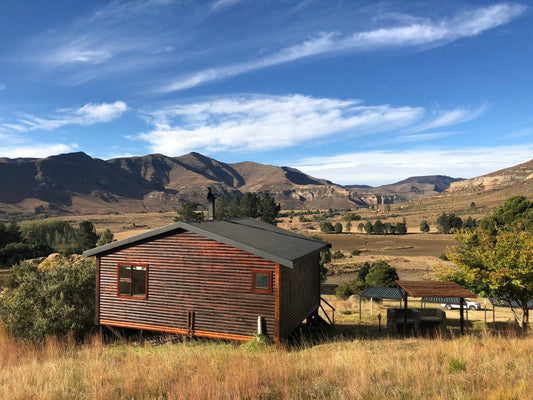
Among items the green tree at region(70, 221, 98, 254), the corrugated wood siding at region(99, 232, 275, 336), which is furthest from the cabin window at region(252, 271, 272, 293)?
the green tree at region(70, 221, 98, 254)

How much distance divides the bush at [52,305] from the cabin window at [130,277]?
235 centimetres

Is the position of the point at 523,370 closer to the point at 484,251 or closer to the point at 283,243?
the point at 283,243

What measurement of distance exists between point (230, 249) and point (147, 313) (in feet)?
14.6

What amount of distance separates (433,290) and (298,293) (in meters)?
5.47

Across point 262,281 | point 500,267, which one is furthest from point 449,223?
point 262,281

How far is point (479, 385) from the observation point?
630cm

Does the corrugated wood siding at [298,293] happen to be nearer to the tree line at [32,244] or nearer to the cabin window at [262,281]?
the cabin window at [262,281]

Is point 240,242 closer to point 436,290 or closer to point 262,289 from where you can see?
point 262,289

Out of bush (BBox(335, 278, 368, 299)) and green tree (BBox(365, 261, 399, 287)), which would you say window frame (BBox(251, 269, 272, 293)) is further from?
green tree (BBox(365, 261, 399, 287))

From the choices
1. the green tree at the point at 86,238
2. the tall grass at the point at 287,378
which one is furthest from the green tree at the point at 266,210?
the tall grass at the point at 287,378

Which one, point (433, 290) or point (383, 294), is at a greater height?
point (433, 290)

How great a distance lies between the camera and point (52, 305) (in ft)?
47.8

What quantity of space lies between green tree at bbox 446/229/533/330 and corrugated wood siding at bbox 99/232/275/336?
903cm

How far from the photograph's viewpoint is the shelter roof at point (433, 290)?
13.5 meters
